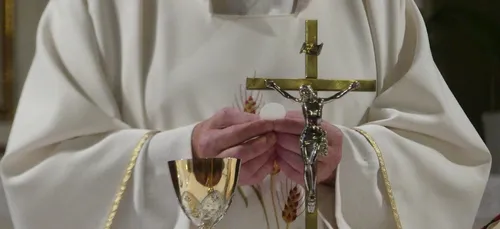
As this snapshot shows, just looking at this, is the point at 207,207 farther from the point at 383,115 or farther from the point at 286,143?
the point at 383,115

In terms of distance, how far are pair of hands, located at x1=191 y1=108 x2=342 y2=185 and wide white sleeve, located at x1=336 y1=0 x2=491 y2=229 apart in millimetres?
112

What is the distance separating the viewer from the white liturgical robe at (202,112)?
4.35 ft

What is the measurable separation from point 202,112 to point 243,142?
29 centimetres

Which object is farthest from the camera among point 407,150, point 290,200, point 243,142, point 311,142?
point 407,150

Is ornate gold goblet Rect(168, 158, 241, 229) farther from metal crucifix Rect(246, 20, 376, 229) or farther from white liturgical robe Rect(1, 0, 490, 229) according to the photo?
white liturgical robe Rect(1, 0, 490, 229)

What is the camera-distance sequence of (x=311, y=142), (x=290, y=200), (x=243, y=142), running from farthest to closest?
(x=290, y=200), (x=243, y=142), (x=311, y=142)

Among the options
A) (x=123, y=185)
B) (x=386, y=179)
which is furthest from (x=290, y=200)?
(x=123, y=185)

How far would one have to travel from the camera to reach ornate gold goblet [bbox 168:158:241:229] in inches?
42.0

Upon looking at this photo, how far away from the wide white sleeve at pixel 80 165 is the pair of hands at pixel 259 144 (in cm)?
10

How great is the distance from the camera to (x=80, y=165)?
1330 mm

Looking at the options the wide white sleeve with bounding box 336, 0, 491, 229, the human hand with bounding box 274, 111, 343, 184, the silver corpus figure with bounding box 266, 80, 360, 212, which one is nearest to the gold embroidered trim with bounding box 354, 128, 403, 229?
the wide white sleeve with bounding box 336, 0, 491, 229

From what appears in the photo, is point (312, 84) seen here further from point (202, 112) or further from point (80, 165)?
point (80, 165)

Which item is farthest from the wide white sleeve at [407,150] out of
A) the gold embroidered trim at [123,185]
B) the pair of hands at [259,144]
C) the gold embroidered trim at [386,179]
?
the gold embroidered trim at [123,185]

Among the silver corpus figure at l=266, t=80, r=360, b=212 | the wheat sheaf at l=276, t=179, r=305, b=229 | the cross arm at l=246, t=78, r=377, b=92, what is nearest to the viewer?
the silver corpus figure at l=266, t=80, r=360, b=212
